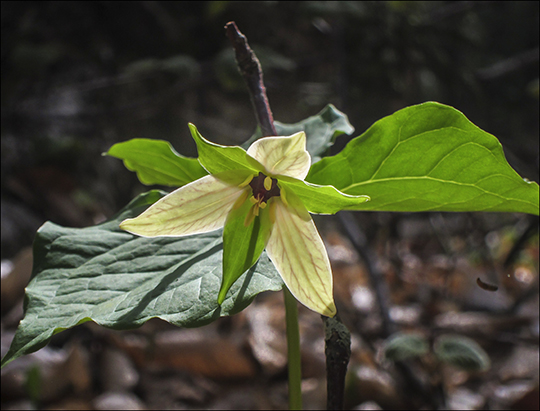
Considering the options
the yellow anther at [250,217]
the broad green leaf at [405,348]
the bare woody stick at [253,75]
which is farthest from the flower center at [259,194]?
the broad green leaf at [405,348]

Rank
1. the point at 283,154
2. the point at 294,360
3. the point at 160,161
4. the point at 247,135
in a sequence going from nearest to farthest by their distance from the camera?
the point at 283,154 < the point at 294,360 < the point at 160,161 < the point at 247,135

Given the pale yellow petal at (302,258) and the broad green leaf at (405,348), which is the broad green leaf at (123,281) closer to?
the pale yellow petal at (302,258)

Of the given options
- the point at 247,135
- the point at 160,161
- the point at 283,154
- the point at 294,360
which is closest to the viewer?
the point at 283,154

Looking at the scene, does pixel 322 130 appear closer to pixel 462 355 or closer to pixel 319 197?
pixel 319 197

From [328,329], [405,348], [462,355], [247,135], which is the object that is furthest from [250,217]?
[247,135]

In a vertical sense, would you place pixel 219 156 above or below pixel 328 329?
above

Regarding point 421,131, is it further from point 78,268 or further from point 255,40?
point 255,40

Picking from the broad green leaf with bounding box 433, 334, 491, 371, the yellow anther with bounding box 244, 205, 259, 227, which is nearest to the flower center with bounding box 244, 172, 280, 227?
the yellow anther with bounding box 244, 205, 259, 227

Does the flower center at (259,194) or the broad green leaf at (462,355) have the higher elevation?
the flower center at (259,194)
